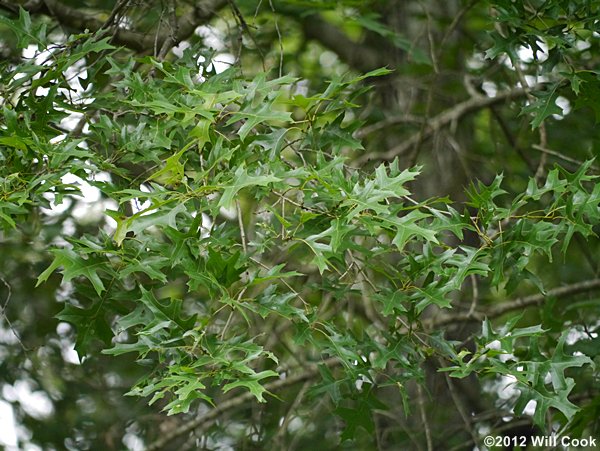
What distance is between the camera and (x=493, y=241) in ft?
6.84

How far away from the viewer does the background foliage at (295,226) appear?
184 cm

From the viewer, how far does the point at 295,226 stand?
1939mm

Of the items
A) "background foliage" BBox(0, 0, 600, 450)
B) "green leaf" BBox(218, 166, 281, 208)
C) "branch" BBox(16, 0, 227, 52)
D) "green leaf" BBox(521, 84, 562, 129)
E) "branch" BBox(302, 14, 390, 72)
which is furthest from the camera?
"branch" BBox(302, 14, 390, 72)

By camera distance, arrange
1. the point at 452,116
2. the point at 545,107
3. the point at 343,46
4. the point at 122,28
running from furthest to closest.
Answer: the point at 343,46, the point at 452,116, the point at 122,28, the point at 545,107

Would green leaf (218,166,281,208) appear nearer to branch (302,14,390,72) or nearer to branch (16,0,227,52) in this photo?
branch (16,0,227,52)

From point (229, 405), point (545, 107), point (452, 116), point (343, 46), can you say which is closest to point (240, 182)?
point (545, 107)

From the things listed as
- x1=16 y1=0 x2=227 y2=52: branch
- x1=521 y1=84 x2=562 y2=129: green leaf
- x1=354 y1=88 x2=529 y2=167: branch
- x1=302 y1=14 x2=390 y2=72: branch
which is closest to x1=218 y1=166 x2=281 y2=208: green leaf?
x1=521 y1=84 x2=562 y2=129: green leaf

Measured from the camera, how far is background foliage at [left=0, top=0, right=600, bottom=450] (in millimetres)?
1839

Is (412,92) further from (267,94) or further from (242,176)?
(242,176)

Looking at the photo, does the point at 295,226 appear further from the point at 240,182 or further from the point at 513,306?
the point at 513,306

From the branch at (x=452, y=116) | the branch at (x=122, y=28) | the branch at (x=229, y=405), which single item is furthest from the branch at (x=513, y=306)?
the branch at (x=122, y=28)

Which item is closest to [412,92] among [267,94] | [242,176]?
[267,94]

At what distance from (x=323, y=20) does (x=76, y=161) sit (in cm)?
261

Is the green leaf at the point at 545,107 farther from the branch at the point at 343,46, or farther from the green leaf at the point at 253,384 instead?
the branch at the point at 343,46
